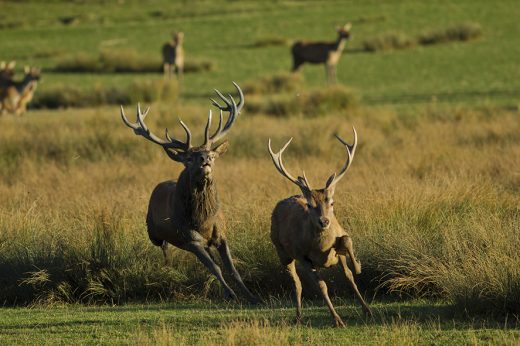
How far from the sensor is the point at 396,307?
38.0 feet

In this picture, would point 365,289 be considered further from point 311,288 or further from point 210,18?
point 210,18

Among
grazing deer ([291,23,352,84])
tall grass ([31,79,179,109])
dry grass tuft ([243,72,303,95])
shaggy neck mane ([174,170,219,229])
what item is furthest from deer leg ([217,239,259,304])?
A: grazing deer ([291,23,352,84])

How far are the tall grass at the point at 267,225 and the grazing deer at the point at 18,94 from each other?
11559 millimetres

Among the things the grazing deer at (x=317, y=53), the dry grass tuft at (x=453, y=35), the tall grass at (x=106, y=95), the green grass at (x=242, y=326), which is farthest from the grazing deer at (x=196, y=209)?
the dry grass tuft at (x=453, y=35)

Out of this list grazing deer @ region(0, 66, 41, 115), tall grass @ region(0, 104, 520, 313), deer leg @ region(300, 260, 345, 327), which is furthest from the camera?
grazing deer @ region(0, 66, 41, 115)

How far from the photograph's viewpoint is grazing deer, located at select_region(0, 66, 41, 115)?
33.4 meters

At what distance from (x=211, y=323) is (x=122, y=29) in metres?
55.3

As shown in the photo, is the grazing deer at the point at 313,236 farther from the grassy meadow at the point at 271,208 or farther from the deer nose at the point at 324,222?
the grassy meadow at the point at 271,208

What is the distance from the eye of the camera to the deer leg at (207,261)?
37.9ft

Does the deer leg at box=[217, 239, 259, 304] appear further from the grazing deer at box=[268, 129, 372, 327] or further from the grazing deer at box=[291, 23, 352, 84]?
the grazing deer at box=[291, 23, 352, 84]

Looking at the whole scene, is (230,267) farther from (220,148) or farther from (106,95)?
(106,95)

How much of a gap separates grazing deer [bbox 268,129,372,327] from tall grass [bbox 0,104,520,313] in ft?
4.44

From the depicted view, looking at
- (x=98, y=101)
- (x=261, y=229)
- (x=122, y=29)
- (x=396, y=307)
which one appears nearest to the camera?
(x=396, y=307)

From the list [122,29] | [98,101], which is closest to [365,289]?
[98,101]
